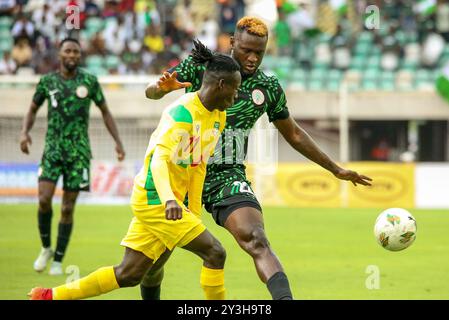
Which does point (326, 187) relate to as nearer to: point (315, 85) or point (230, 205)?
point (315, 85)

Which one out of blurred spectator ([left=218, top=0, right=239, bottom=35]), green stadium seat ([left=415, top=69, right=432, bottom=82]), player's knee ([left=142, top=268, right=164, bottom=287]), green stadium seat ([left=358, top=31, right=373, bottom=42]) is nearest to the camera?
player's knee ([left=142, top=268, right=164, bottom=287])

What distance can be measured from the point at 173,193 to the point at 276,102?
1.58m

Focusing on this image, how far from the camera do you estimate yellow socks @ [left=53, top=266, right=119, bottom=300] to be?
659cm

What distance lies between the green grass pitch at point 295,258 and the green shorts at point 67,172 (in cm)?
A: 100

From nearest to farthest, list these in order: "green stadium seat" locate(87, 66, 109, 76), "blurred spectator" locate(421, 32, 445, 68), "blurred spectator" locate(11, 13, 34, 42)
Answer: "green stadium seat" locate(87, 66, 109, 76) < "blurred spectator" locate(11, 13, 34, 42) < "blurred spectator" locate(421, 32, 445, 68)

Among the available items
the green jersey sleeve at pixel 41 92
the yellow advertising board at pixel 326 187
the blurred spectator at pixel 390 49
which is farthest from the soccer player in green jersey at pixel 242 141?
the blurred spectator at pixel 390 49

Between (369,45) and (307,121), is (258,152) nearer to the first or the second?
(307,121)

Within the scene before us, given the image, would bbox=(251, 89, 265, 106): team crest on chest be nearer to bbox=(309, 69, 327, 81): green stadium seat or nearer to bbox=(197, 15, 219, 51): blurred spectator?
bbox=(197, 15, 219, 51): blurred spectator

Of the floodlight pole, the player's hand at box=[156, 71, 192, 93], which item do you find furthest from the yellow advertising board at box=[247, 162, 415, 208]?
the player's hand at box=[156, 71, 192, 93]

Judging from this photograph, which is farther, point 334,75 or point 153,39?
point 334,75

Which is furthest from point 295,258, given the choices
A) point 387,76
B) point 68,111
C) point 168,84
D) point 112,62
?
point 387,76

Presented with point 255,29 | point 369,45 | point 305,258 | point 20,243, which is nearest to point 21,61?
point 369,45

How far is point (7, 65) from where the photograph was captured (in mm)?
26391

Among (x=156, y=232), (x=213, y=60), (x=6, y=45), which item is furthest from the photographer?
(x=6, y=45)
